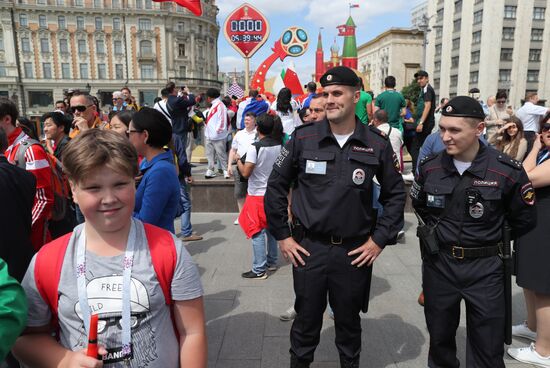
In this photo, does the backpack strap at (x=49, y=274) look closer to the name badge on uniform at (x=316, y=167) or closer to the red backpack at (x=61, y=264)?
the red backpack at (x=61, y=264)

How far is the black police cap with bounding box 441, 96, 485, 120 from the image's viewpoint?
2418 millimetres

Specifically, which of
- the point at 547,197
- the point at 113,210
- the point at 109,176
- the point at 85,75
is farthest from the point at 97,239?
the point at 85,75

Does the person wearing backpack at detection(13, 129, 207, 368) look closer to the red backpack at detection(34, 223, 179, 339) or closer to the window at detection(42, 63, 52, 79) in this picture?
the red backpack at detection(34, 223, 179, 339)

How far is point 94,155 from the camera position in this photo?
4.46ft

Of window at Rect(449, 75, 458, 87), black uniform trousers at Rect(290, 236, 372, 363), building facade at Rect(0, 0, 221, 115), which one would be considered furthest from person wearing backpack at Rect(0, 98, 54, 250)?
window at Rect(449, 75, 458, 87)

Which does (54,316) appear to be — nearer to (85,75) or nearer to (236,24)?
(236,24)

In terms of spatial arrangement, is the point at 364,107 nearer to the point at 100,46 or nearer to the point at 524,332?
the point at 524,332

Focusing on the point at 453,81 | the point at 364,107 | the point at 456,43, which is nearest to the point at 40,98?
the point at 453,81

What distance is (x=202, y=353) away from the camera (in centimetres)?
156

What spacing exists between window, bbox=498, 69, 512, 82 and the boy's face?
64.3 m

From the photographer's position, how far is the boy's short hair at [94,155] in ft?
4.46

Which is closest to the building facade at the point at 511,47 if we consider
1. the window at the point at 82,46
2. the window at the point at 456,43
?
the window at the point at 456,43

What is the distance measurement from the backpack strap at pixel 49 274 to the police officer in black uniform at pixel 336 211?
1.49 meters

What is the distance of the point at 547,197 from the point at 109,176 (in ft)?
9.58
